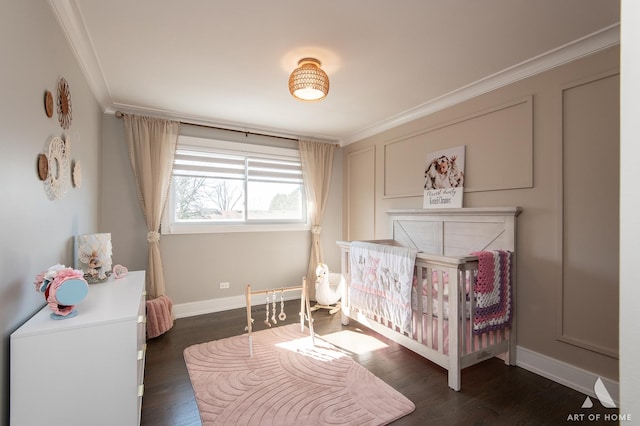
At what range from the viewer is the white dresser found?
3.86 ft

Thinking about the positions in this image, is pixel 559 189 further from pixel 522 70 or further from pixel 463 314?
pixel 463 314

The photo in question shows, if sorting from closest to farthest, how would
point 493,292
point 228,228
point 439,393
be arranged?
point 439,393, point 493,292, point 228,228

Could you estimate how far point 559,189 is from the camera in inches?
84.5

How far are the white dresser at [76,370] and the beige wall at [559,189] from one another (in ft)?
8.87

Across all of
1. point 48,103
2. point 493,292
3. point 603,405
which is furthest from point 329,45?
point 603,405

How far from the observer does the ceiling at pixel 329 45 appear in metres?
1.70

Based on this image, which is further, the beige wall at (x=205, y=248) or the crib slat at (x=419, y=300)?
the beige wall at (x=205, y=248)

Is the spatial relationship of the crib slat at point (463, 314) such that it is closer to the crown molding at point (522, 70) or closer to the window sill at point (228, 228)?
the crown molding at point (522, 70)

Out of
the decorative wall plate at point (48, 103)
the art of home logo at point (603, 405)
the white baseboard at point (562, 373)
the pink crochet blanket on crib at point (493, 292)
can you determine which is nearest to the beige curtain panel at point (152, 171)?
the decorative wall plate at point (48, 103)

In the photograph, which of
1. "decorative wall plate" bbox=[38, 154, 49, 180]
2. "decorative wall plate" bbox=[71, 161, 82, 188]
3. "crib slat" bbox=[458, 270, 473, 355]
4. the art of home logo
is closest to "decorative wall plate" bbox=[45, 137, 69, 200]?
"decorative wall plate" bbox=[38, 154, 49, 180]

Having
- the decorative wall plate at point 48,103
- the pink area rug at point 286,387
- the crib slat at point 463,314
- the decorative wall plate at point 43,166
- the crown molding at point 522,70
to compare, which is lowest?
the pink area rug at point 286,387

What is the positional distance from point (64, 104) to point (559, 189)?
11.0 feet

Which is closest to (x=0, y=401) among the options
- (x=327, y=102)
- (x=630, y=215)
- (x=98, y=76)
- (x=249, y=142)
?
(x=630, y=215)

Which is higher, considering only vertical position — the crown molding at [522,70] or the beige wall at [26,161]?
the crown molding at [522,70]
